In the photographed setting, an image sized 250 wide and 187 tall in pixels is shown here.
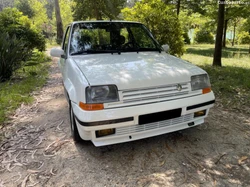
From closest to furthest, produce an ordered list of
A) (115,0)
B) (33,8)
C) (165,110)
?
(165,110), (115,0), (33,8)

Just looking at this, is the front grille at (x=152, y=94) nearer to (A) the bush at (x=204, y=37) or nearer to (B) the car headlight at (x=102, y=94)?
(B) the car headlight at (x=102, y=94)

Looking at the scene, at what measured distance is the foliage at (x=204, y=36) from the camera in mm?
28250

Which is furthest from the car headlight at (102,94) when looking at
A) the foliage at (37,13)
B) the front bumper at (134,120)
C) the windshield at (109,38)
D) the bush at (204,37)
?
the foliage at (37,13)

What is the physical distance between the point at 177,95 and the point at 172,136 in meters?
0.77

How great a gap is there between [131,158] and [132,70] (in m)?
1.03

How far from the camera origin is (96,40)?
346 cm

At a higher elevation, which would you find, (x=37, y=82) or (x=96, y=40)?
(x=96, y=40)

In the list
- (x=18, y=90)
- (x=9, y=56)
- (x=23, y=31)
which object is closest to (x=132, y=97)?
(x=18, y=90)

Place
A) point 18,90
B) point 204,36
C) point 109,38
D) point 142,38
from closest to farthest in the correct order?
point 109,38, point 142,38, point 18,90, point 204,36

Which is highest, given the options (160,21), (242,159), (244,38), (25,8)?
(25,8)

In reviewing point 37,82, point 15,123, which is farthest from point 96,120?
point 37,82

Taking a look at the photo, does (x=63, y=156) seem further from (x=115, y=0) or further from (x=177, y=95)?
(x=115, y=0)

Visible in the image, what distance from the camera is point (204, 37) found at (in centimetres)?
2834

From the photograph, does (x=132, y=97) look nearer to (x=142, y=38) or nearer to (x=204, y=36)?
(x=142, y=38)
